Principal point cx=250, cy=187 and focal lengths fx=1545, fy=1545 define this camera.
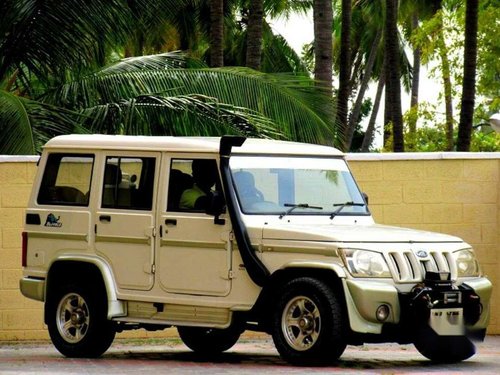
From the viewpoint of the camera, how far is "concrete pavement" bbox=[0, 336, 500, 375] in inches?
491

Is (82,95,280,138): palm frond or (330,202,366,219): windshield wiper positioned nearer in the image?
(330,202,366,219): windshield wiper

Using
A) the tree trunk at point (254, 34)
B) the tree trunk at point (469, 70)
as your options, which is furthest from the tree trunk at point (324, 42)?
the tree trunk at point (469, 70)

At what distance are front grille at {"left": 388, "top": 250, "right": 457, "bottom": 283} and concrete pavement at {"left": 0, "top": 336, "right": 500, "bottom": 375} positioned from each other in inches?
29.9

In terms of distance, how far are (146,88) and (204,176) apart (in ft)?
24.2

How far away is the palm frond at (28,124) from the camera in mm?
18422

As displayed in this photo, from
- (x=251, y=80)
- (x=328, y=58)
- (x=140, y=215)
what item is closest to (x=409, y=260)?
(x=140, y=215)

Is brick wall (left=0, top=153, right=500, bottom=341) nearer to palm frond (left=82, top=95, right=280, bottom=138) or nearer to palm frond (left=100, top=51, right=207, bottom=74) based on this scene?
palm frond (left=82, top=95, right=280, bottom=138)

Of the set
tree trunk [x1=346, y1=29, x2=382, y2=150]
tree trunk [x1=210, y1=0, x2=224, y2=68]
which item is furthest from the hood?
tree trunk [x1=346, y1=29, x2=382, y2=150]

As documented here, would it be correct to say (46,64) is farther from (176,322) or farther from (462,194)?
(176,322)

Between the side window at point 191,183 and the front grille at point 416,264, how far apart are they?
1.76m

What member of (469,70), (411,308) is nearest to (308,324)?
(411,308)

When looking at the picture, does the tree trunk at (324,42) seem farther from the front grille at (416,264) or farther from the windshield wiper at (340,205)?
the front grille at (416,264)

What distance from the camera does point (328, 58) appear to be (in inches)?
1003

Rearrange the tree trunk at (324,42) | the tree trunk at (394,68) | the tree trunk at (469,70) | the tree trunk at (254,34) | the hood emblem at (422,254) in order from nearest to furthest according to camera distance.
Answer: the hood emblem at (422,254)
the tree trunk at (324,42)
the tree trunk at (469,70)
the tree trunk at (254,34)
the tree trunk at (394,68)
